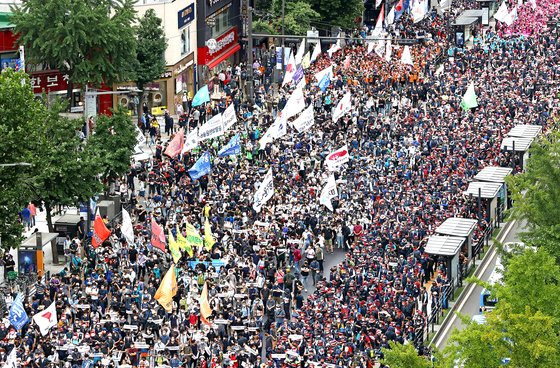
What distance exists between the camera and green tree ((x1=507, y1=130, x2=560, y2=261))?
194 ft

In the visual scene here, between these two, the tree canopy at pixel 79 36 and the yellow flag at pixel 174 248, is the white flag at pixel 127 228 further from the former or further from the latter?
the tree canopy at pixel 79 36

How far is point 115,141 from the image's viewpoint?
233 ft

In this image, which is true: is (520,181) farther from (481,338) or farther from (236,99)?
(236,99)

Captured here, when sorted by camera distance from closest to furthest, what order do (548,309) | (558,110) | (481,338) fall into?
(481,338) → (548,309) → (558,110)

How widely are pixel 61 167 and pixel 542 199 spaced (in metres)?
20.0

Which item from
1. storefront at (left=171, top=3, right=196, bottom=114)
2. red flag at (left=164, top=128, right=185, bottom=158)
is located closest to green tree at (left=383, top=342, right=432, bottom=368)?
red flag at (left=164, top=128, right=185, bottom=158)

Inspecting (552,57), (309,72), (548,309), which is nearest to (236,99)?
(309,72)

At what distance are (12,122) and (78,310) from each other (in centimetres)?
929

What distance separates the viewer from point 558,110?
83.4 metres

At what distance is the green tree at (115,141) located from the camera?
232 feet

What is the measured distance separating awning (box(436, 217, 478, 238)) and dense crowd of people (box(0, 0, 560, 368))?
0.92 meters

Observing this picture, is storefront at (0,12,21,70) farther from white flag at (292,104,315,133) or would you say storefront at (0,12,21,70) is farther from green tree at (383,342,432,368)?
green tree at (383,342,432,368)

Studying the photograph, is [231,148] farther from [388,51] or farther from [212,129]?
[388,51]

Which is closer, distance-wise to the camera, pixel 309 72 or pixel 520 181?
pixel 520 181
